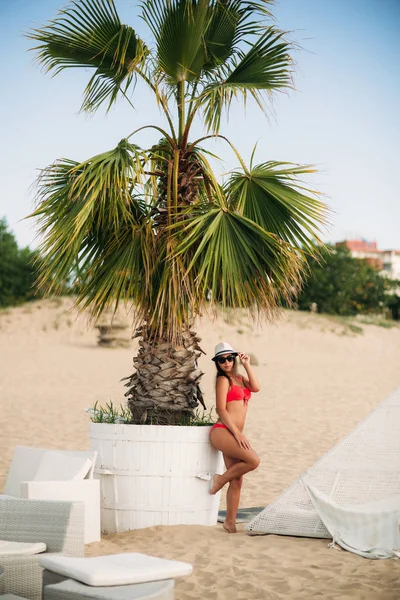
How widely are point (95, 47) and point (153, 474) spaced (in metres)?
3.43

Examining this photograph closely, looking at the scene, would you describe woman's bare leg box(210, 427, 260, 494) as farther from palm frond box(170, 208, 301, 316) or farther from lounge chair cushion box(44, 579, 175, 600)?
lounge chair cushion box(44, 579, 175, 600)

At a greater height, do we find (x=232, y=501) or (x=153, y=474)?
(x=153, y=474)

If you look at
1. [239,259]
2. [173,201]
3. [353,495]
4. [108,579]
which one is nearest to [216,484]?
[353,495]

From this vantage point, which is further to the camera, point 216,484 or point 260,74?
point 260,74

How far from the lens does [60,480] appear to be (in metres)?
5.09

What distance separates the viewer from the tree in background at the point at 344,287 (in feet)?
113

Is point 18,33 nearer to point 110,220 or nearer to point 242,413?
Answer: point 110,220

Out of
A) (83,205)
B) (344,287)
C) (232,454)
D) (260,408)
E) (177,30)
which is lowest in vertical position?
(260,408)

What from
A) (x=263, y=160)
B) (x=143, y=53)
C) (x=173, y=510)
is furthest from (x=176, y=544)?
(x=143, y=53)

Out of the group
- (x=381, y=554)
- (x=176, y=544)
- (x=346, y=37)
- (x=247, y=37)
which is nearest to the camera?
(x=381, y=554)

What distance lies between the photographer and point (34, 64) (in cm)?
621

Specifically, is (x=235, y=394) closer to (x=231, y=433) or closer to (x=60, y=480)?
(x=231, y=433)

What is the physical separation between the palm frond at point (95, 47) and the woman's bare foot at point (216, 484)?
324 cm

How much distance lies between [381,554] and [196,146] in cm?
356
